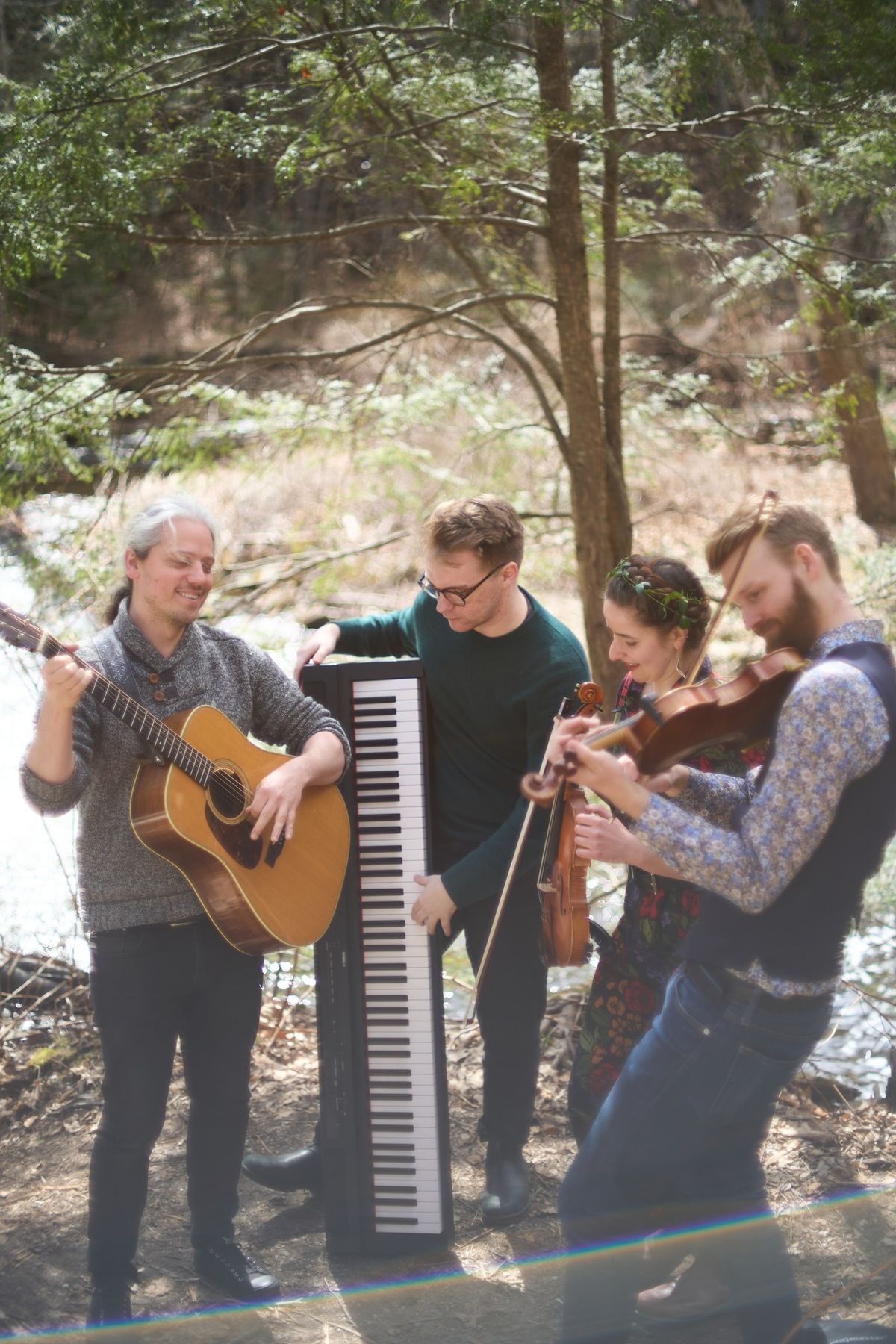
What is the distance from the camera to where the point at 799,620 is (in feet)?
6.52

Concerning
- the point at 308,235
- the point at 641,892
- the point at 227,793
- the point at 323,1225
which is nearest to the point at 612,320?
the point at 308,235

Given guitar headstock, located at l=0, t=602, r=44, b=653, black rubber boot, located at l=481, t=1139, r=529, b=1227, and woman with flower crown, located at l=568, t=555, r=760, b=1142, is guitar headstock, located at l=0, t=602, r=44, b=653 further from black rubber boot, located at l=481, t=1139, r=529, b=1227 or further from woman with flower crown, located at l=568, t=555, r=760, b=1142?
black rubber boot, located at l=481, t=1139, r=529, b=1227

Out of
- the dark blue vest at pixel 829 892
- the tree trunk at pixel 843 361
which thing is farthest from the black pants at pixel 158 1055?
the tree trunk at pixel 843 361

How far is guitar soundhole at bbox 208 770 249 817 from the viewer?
2.56 metres

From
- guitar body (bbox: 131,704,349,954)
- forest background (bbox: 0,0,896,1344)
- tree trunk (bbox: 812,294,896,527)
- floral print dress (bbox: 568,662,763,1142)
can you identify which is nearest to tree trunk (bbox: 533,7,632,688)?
forest background (bbox: 0,0,896,1344)

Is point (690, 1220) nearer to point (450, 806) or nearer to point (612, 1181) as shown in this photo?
point (612, 1181)

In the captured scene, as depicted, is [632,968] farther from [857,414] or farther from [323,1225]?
[857,414]

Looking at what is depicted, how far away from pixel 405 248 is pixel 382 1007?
4.14m

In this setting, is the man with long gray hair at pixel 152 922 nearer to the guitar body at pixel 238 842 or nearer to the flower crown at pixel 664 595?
the guitar body at pixel 238 842

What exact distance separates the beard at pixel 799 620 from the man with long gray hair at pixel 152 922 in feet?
3.67

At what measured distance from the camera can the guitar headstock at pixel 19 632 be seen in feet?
7.40

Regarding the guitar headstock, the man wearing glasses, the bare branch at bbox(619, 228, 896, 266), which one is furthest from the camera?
the bare branch at bbox(619, 228, 896, 266)

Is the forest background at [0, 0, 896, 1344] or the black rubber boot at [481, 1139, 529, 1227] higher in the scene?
the forest background at [0, 0, 896, 1344]

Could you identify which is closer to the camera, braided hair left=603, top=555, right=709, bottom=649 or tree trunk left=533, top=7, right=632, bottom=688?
braided hair left=603, top=555, right=709, bottom=649
